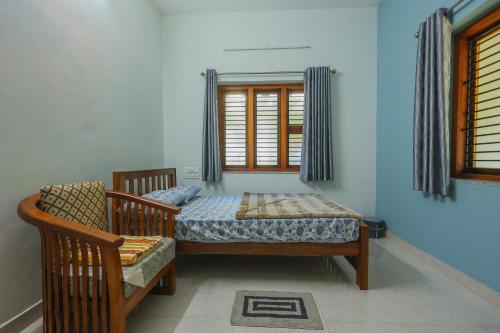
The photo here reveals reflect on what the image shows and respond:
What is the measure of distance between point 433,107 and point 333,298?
1.71m

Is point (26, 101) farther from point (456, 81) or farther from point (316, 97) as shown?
point (456, 81)

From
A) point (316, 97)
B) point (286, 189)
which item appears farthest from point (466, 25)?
point (286, 189)

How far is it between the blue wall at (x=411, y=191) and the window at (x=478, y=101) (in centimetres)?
15

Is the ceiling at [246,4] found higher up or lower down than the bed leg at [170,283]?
higher up

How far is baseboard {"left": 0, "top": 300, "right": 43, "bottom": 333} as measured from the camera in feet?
4.28

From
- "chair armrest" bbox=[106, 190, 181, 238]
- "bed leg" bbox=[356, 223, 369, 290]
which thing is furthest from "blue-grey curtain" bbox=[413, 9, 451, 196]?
"chair armrest" bbox=[106, 190, 181, 238]

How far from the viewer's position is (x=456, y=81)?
2.08 meters

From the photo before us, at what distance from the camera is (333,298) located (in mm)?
1772

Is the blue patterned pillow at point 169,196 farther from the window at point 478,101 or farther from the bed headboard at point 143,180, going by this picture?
the window at point 478,101

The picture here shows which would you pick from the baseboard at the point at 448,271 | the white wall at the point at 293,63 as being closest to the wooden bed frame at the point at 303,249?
the baseboard at the point at 448,271

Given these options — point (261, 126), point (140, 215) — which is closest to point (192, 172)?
point (261, 126)

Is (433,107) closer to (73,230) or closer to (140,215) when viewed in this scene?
(140,215)

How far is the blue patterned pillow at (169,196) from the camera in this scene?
2.09 metres

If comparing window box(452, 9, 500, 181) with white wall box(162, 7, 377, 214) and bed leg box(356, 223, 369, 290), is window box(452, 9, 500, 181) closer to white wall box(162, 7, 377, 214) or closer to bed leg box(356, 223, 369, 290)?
bed leg box(356, 223, 369, 290)
